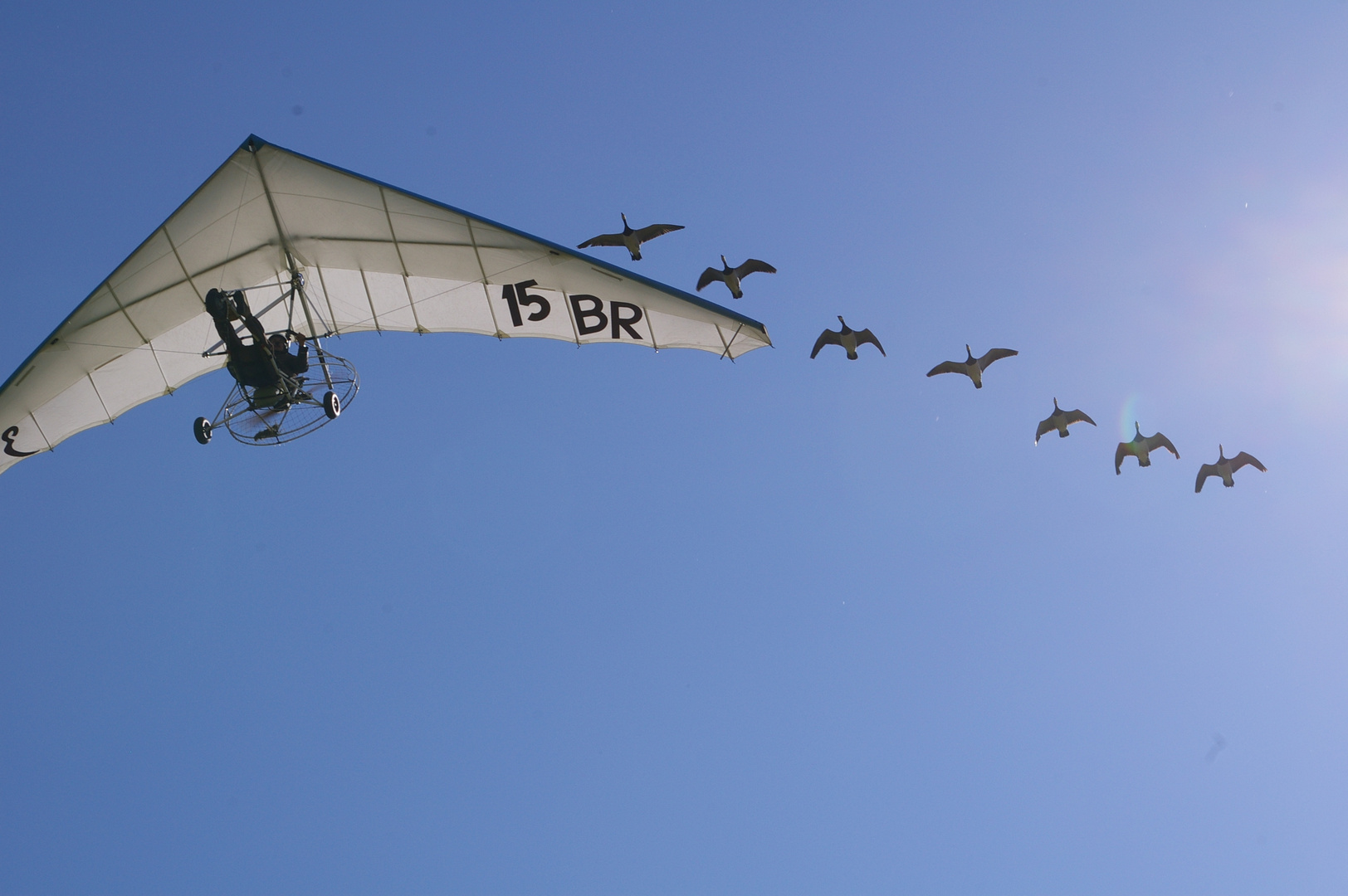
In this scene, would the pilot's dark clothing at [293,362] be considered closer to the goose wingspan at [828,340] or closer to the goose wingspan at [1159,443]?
the goose wingspan at [828,340]

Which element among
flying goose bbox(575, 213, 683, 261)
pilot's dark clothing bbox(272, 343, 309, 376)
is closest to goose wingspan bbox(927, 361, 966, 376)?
flying goose bbox(575, 213, 683, 261)

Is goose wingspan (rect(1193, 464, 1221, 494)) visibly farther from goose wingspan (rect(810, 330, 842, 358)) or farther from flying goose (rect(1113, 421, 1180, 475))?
goose wingspan (rect(810, 330, 842, 358))

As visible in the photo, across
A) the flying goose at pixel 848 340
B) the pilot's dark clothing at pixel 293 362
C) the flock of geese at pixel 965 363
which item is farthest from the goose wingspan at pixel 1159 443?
the pilot's dark clothing at pixel 293 362

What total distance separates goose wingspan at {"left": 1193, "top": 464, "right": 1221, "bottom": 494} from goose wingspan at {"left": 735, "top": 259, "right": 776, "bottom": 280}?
1071cm

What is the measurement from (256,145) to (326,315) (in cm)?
321

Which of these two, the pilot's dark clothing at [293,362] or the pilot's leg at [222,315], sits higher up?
the pilot's leg at [222,315]

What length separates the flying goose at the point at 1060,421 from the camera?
2467cm

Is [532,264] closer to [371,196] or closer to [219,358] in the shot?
[371,196]

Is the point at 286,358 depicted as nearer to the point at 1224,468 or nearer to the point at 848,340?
the point at 848,340

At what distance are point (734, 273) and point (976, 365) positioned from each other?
6085 mm

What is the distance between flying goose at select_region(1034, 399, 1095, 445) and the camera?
80.9 ft

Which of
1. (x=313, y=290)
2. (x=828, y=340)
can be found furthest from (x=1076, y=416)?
(x=313, y=290)

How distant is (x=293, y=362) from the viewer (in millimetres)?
15492

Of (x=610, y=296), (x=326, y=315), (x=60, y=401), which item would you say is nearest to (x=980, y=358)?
(x=610, y=296)
